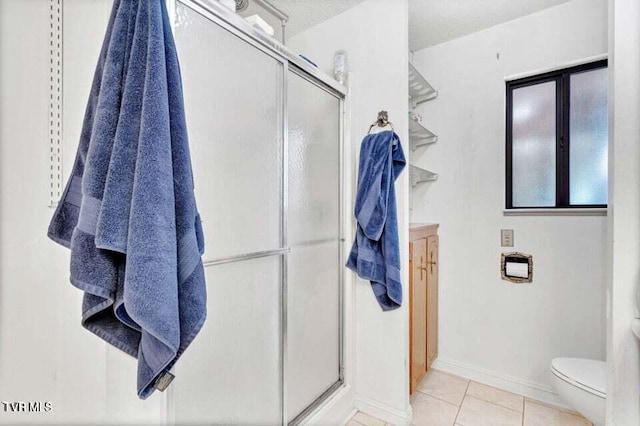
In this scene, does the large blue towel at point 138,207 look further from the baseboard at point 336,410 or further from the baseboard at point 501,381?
the baseboard at point 501,381

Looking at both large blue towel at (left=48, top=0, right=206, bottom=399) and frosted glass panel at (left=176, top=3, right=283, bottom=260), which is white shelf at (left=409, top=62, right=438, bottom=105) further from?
large blue towel at (left=48, top=0, right=206, bottom=399)

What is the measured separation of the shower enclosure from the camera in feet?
3.36

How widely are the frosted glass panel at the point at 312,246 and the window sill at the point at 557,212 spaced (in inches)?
48.1

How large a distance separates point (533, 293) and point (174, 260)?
2222mm

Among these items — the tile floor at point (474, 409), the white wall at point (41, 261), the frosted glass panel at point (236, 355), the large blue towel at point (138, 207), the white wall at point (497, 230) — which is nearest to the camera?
the large blue towel at point (138, 207)

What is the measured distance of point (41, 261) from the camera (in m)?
0.93

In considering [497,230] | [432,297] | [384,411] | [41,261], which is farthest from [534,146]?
[41,261]

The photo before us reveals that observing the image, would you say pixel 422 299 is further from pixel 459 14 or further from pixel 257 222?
pixel 459 14

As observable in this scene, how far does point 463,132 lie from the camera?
2.22 metres

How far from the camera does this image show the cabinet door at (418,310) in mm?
1807

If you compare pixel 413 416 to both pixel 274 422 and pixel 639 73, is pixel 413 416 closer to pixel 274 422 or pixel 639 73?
pixel 274 422

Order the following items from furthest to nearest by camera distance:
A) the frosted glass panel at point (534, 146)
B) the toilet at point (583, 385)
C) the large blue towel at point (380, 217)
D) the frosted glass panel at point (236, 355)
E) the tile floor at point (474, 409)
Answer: the frosted glass panel at point (534, 146), the tile floor at point (474, 409), the large blue towel at point (380, 217), the toilet at point (583, 385), the frosted glass panel at point (236, 355)

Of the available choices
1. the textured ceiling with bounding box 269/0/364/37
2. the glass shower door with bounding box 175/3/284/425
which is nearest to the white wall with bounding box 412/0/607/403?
the textured ceiling with bounding box 269/0/364/37

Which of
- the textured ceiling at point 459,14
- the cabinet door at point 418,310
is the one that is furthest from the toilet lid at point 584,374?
the textured ceiling at point 459,14
